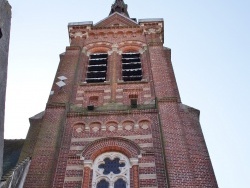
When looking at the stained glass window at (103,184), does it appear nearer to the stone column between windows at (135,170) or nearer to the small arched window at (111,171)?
the small arched window at (111,171)

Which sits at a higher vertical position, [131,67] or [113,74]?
[131,67]

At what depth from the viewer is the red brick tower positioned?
1495cm

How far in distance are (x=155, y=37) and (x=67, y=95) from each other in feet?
27.0

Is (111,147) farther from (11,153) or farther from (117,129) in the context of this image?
(11,153)

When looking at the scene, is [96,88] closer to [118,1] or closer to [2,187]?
[2,187]

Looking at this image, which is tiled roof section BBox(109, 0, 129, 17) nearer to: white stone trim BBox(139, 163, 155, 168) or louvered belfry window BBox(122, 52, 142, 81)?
louvered belfry window BBox(122, 52, 142, 81)

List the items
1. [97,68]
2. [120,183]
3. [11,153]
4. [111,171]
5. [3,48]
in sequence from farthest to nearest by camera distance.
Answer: [97,68] < [11,153] < [111,171] < [120,183] < [3,48]

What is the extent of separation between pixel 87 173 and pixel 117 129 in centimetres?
272

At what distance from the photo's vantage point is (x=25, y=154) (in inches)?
643

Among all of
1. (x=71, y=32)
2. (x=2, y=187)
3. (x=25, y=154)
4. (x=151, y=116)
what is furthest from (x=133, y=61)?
(x=2, y=187)

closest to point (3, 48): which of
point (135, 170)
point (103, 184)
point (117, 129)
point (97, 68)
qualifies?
point (103, 184)

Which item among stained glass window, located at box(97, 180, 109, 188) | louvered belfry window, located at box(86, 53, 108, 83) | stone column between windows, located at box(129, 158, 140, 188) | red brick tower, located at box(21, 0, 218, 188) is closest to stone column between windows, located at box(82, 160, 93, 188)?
red brick tower, located at box(21, 0, 218, 188)

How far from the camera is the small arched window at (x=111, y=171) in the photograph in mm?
14781

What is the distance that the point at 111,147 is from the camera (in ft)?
53.4
